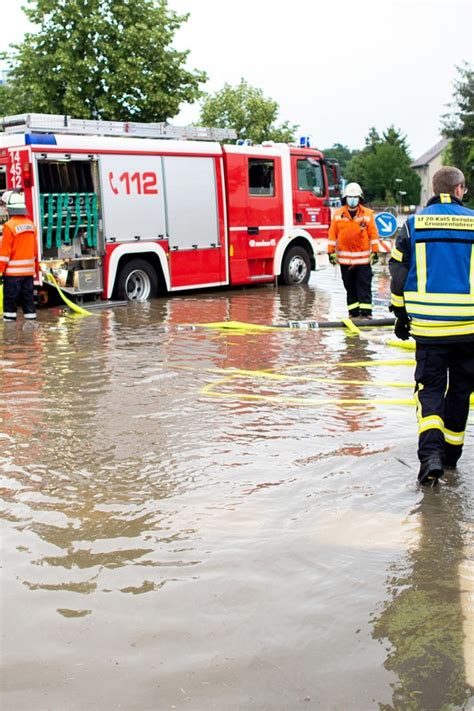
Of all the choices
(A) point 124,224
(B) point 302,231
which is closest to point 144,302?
(A) point 124,224

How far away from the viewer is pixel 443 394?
4941mm

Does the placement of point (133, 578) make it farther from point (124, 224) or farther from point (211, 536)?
point (124, 224)

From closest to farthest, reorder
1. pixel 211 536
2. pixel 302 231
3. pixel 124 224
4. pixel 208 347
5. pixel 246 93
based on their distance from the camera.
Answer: pixel 211 536, pixel 208 347, pixel 124 224, pixel 302 231, pixel 246 93

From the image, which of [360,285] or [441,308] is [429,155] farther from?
[441,308]

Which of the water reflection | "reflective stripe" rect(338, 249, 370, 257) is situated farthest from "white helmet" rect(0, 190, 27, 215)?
the water reflection

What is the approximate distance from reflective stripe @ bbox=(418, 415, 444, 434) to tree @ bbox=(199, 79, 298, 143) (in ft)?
149

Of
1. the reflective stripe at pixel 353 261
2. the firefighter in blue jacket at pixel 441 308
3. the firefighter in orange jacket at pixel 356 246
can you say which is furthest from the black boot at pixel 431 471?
the reflective stripe at pixel 353 261

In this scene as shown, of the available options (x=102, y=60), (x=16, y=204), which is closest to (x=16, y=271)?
(x=16, y=204)

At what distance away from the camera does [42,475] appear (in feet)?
16.7

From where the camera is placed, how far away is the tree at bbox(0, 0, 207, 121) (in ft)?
88.9

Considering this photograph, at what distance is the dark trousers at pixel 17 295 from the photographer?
38.0 feet

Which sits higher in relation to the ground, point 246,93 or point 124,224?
point 246,93

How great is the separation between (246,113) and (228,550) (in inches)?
1898

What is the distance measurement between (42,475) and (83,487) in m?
0.35
